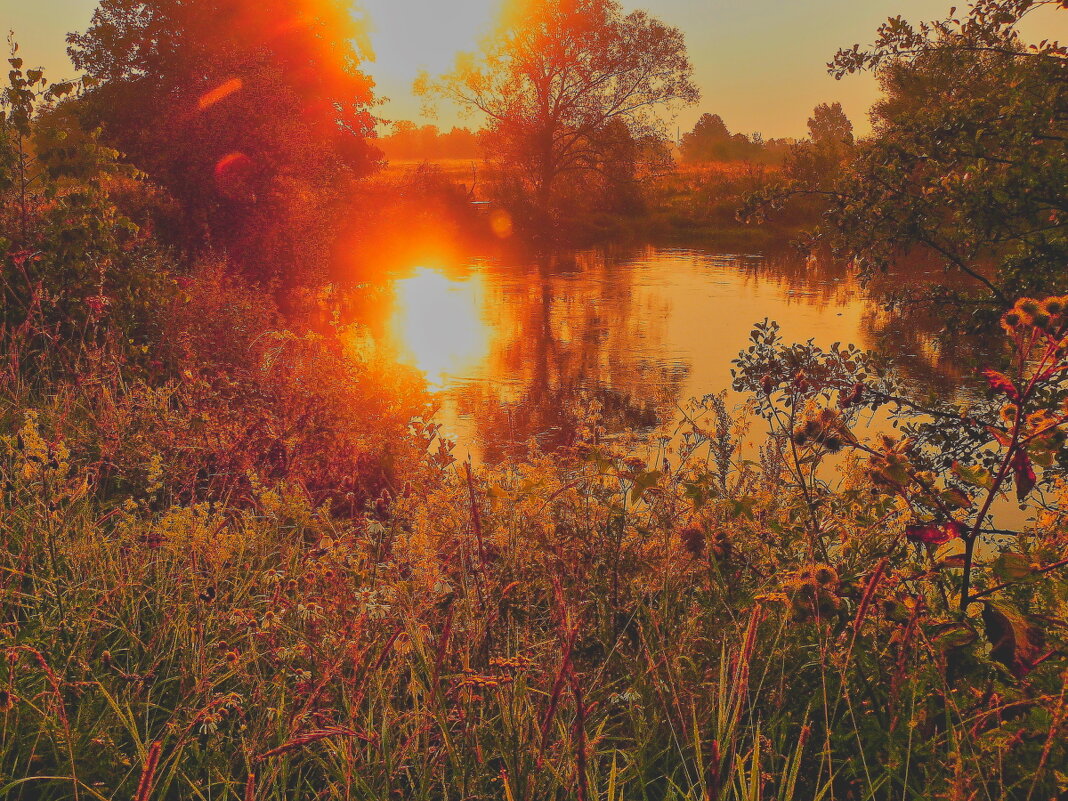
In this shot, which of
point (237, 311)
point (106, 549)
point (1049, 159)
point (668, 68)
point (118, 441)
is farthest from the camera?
point (668, 68)

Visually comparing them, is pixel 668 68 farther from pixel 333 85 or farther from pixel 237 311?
pixel 237 311

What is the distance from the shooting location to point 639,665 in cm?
213

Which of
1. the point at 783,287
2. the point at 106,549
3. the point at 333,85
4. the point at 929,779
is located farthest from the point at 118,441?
the point at 333,85

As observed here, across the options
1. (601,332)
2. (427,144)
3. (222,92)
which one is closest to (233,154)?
(222,92)

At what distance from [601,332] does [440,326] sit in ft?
8.11

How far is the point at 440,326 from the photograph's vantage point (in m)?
11.6

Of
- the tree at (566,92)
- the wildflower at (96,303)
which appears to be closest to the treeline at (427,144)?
the tree at (566,92)

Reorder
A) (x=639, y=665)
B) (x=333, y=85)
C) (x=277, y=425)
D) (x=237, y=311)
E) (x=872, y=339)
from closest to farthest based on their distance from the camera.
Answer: (x=639, y=665) → (x=277, y=425) → (x=237, y=311) → (x=872, y=339) → (x=333, y=85)

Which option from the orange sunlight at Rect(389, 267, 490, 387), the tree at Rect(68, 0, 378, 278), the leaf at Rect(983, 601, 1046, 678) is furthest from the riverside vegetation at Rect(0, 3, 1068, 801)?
the tree at Rect(68, 0, 378, 278)

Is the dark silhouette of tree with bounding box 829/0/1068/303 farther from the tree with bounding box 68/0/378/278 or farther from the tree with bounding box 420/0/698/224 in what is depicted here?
the tree with bounding box 420/0/698/224

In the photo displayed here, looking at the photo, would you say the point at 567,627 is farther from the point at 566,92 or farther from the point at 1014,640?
the point at 566,92

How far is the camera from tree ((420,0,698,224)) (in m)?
24.6

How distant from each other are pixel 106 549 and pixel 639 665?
1.79 meters

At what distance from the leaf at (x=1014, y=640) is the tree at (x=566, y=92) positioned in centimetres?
2445
